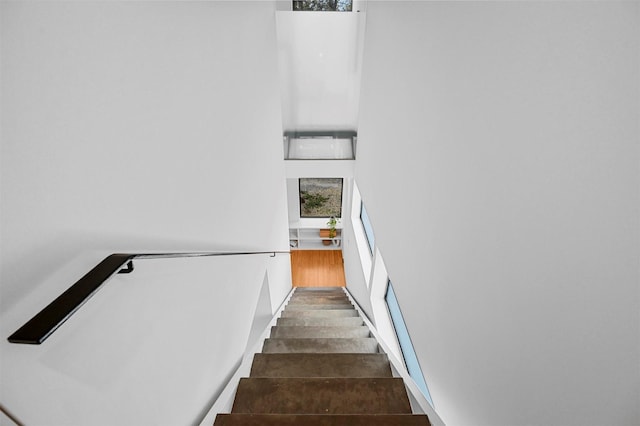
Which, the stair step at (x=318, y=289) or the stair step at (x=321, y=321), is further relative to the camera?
the stair step at (x=318, y=289)

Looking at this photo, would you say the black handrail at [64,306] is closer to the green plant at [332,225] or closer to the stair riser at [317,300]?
the stair riser at [317,300]

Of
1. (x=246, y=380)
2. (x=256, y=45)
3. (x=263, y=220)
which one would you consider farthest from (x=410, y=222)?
(x=256, y=45)

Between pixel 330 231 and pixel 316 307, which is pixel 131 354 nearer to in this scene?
pixel 316 307

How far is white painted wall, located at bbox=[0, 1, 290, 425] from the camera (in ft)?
2.39

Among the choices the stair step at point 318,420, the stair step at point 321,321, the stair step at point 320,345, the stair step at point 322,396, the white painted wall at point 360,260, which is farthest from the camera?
the white painted wall at point 360,260

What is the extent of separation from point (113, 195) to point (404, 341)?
3.70m

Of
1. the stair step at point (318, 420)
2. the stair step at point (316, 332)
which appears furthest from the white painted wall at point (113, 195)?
the stair step at point (316, 332)

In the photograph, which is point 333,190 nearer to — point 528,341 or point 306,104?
point 306,104

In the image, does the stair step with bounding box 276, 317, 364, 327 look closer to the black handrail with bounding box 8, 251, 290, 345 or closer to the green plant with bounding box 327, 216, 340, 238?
the black handrail with bounding box 8, 251, 290, 345

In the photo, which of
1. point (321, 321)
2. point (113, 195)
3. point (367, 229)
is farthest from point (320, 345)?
point (367, 229)

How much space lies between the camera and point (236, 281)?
2498mm

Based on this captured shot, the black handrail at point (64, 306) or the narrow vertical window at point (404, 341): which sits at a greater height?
the black handrail at point (64, 306)

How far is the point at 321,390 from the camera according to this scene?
6.93 feet

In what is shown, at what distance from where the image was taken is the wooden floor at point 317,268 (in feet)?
29.0
